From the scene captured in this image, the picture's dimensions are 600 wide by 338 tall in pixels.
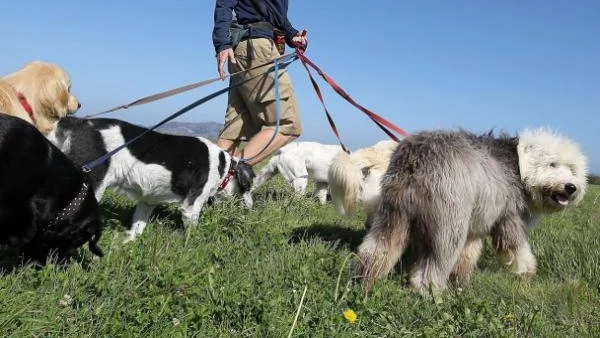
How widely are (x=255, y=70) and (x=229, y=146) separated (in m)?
1.11

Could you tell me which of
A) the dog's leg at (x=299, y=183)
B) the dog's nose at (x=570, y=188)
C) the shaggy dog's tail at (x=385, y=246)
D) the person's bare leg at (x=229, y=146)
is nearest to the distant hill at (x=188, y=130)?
the person's bare leg at (x=229, y=146)

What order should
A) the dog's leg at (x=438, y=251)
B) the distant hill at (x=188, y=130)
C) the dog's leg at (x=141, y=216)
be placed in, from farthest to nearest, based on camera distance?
the distant hill at (x=188, y=130) < the dog's leg at (x=141, y=216) < the dog's leg at (x=438, y=251)

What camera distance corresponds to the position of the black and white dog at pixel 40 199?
2.93m

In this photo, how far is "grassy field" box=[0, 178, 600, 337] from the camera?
2.57m

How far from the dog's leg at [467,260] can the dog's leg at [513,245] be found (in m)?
0.23

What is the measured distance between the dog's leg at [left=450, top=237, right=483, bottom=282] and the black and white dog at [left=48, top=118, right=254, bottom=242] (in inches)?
91.0

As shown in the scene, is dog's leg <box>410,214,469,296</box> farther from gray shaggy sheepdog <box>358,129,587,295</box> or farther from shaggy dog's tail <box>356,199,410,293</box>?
shaggy dog's tail <box>356,199,410,293</box>

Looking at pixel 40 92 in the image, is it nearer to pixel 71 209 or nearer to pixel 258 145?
pixel 71 209

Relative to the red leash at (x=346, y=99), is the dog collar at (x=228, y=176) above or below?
below

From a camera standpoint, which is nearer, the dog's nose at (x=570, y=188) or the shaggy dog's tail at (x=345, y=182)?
A: the dog's nose at (x=570, y=188)

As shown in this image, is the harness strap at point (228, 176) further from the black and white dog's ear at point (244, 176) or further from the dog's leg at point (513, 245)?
the dog's leg at point (513, 245)

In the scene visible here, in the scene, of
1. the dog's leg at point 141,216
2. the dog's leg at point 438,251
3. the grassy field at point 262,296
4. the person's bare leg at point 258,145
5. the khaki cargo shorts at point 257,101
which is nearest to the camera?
the grassy field at point 262,296

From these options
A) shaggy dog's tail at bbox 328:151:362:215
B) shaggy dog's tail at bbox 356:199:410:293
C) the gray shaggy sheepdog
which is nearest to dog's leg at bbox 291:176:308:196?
shaggy dog's tail at bbox 328:151:362:215

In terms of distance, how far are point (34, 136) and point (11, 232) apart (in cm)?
59
